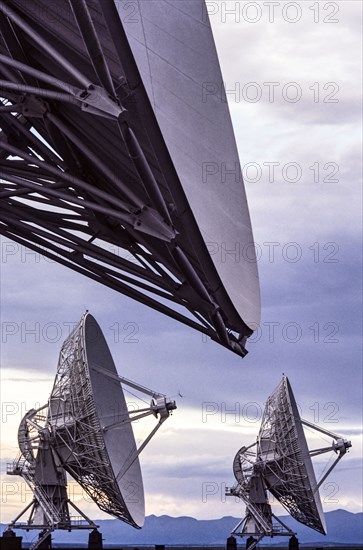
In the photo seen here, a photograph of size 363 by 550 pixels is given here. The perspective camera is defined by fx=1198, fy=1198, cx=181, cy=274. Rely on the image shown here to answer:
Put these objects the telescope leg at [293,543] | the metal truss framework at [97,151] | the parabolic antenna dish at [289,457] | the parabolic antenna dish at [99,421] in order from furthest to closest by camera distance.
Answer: the telescope leg at [293,543] → the parabolic antenna dish at [289,457] → the parabolic antenna dish at [99,421] → the metal truss framework at [97,151]

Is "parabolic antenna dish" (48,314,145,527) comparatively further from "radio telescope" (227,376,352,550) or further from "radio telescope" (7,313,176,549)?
"radio telescope" (227,376,352,550)

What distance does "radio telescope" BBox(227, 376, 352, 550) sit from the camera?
6738cm

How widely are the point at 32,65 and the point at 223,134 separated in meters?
5.90

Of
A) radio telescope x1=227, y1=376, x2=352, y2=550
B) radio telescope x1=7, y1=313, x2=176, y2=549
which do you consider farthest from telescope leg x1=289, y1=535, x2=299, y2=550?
radio telescope x1=7, y1=313, x2=176, y2=549

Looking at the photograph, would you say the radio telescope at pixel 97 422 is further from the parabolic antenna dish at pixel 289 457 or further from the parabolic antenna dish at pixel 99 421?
the parabolic antenna dish at pixel 289 457

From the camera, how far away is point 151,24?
818 inches

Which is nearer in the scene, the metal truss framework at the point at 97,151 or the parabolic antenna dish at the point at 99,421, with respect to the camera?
the metal truss framework at the point at 97,151

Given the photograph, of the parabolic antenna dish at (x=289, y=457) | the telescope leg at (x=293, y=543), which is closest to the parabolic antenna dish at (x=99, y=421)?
the parabolic antenna dish at (x=289, y=457)

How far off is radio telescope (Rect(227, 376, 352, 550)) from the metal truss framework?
39861 millimetres

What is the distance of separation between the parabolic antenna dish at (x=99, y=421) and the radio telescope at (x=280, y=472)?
42.4 feet

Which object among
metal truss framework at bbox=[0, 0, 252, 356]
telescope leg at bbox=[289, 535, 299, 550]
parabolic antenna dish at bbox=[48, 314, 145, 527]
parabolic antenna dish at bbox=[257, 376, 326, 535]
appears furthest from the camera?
telescope leg at bbox=[289, 535, 299, 550]

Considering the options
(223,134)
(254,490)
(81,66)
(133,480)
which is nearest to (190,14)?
(223,134)

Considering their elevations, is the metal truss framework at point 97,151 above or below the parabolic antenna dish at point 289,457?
below

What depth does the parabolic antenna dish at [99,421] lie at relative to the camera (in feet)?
172
